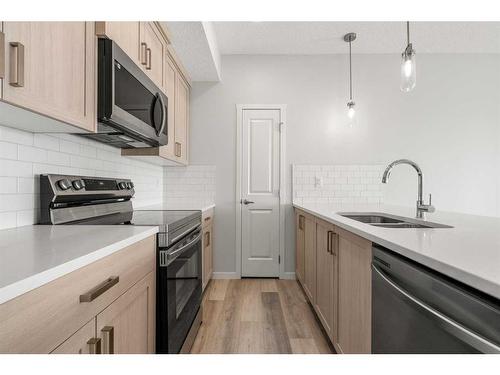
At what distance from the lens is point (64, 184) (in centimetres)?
144

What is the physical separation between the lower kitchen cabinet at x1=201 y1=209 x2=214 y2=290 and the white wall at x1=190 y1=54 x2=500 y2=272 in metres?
0.23

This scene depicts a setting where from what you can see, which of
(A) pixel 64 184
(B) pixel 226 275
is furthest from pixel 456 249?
(B) pixel 226 275

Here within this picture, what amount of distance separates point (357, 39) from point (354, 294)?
2.71 m

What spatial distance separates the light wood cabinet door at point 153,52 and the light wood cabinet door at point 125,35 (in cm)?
5

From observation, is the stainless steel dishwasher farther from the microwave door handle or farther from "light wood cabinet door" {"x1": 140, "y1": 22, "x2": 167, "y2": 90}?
"light wood cabinet door" {"x1": 140, "y1": 22, "x2": 167, "y2": 90}

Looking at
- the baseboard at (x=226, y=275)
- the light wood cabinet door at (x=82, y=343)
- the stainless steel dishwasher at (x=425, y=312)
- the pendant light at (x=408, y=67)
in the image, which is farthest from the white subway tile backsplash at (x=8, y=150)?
the baseboard at (x=226, y=275)

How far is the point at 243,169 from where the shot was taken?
11.1 ft

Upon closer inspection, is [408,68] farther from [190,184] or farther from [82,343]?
[190,184]

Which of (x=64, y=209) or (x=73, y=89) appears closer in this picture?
(x=73, y=89)

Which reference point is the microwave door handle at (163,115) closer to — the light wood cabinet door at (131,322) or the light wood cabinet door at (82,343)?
the light wood cabinet door at (131,322)
